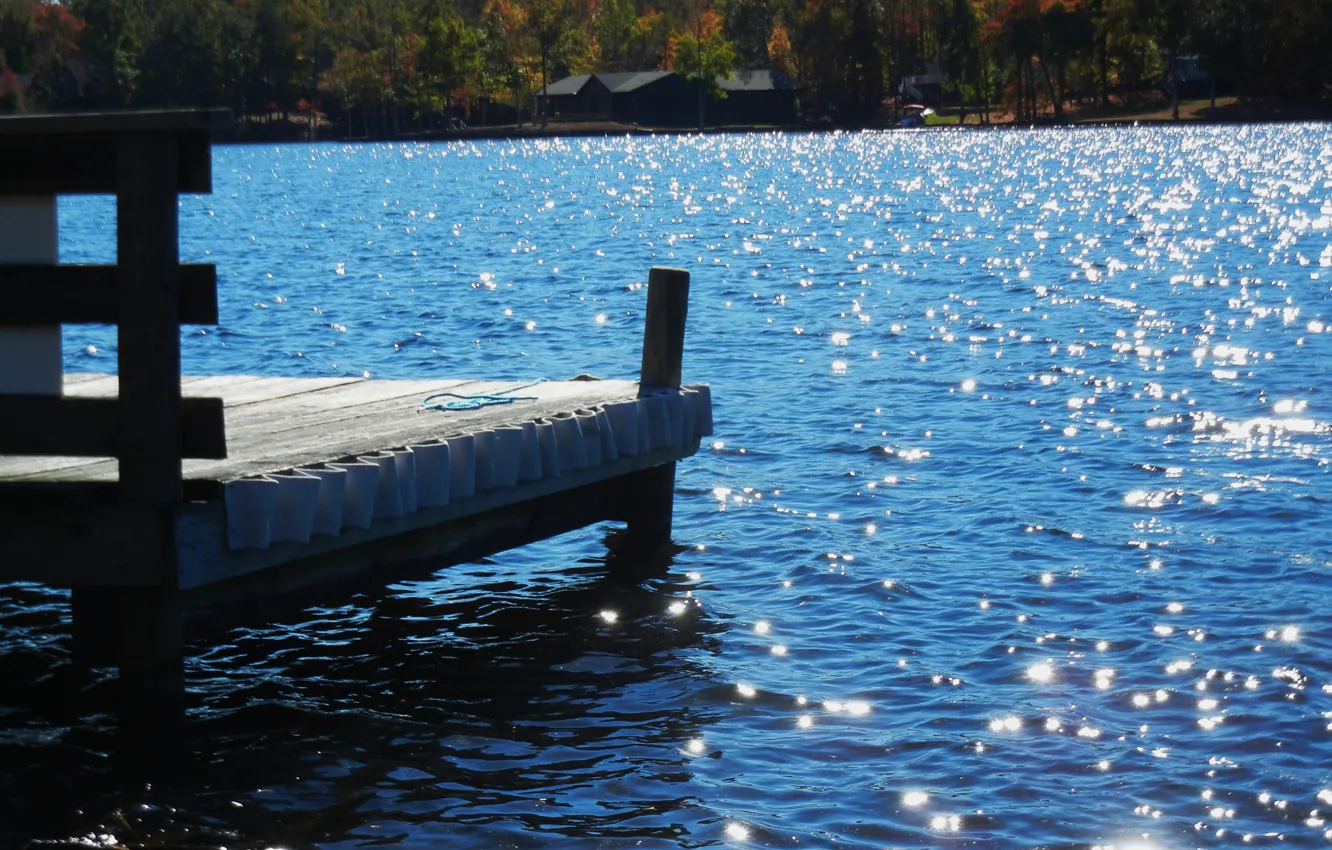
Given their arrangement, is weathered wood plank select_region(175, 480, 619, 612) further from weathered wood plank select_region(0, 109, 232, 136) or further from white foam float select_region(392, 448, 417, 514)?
weathered wood plank select_region(0, 109, 232, 136)

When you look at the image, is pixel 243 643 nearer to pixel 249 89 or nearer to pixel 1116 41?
pixel 1116 41

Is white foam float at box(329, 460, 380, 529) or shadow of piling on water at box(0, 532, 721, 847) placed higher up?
white foam float at box(329, 460, 380, 529)

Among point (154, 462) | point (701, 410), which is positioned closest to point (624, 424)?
point (701, 410)

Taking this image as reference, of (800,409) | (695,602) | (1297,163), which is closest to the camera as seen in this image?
(695,602)

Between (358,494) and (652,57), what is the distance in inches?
7395

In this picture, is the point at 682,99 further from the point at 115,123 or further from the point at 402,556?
the point at 115,123

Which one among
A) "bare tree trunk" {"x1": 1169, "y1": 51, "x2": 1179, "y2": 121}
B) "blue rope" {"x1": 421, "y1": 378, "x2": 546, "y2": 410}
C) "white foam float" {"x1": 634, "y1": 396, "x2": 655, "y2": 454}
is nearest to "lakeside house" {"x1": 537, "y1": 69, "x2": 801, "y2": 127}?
"bare tree trunk" {"x1": 1169, "y1": 51, "x2": 1179, "y2": 121}

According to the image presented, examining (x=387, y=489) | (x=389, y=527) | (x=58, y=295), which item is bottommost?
(x=389, y=527)

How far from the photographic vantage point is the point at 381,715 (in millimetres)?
7746

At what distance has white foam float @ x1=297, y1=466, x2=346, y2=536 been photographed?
22.8 feet

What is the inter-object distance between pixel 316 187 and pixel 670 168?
22.7 m

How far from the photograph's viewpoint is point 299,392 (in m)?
10.1

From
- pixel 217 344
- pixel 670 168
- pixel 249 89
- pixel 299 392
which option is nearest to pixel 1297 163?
pixel 670 168

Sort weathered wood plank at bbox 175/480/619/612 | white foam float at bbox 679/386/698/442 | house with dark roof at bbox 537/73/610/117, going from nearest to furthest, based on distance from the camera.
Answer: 1. weathered wood plank at bbox 175/480/619/612
2. white foam float at bbox 679/386/698/442
3. house with dark roof at bbox 537/73/610/117
